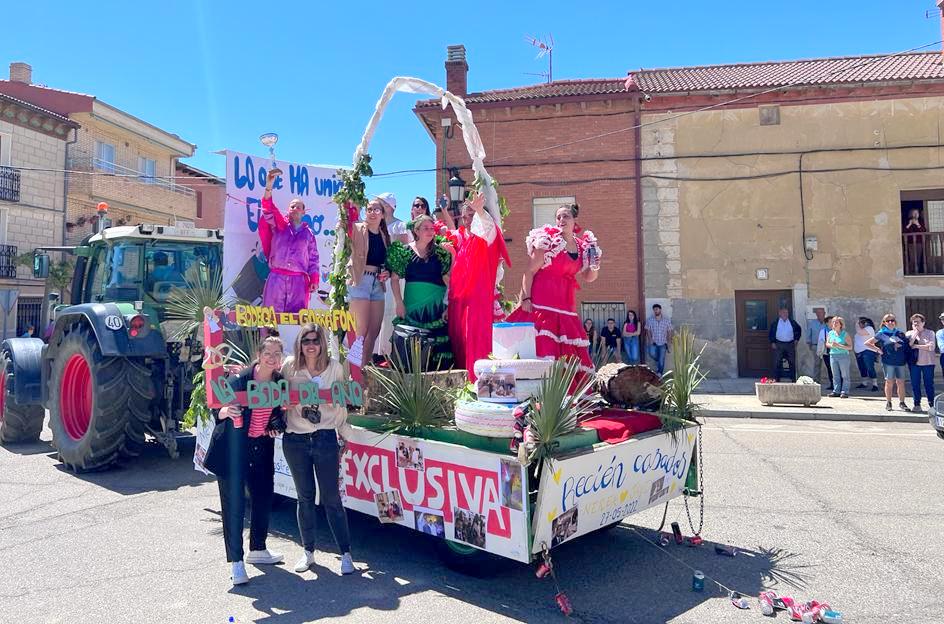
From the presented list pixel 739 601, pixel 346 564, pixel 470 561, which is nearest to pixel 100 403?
pixel 346 564

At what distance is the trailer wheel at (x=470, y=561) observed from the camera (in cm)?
379

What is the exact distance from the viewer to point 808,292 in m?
15.7

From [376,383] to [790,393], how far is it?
9836 mm

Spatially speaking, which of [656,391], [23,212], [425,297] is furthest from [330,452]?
[23,212]

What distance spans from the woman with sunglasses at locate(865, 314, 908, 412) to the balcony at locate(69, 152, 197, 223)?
2194 centimetres

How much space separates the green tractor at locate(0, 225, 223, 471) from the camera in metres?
6.28

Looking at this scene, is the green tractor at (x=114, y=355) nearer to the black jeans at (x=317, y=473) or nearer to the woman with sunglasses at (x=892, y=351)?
the black jeans at (x=317, y=473)

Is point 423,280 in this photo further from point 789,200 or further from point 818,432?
point 789,200

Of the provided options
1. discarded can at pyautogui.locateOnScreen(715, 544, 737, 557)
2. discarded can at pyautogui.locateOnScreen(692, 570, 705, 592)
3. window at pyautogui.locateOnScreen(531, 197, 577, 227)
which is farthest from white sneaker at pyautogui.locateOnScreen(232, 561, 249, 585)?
window at pyautogui.locateOnScreen(531, 197, 577, 227)

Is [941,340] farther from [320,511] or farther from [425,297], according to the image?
[320,511]

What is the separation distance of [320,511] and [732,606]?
2.94m

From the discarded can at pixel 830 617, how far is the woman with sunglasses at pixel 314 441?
8.54ft

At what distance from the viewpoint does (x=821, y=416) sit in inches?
431

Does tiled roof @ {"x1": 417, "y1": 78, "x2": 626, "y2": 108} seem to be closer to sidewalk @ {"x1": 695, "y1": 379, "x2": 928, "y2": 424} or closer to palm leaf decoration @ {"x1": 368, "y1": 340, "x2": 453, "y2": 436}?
sidewalk @ {"x1": 695, "y1": 379, "x2": 928, "y2": 424}
